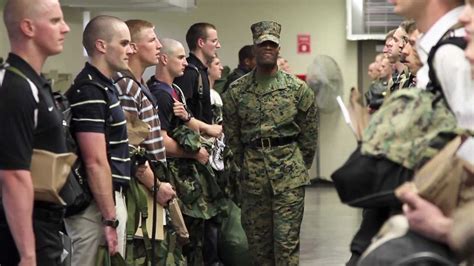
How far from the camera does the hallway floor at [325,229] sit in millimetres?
9258

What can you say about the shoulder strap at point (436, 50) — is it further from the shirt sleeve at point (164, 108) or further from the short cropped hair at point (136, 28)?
the shirt sleeve at point (164, 108)

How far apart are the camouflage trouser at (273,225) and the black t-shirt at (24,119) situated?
3.63m

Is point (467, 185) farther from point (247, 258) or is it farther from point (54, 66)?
point (54, 66)

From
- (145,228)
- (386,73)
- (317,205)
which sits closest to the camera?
(145,228)

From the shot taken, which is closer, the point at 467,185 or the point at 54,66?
the point at 467,185

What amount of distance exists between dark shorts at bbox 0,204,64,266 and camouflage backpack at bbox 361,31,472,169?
70.9 inches

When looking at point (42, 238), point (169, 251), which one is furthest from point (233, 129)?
point (42, 238)

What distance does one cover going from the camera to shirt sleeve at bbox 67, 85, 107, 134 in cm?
490

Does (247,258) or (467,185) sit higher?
(467,185)

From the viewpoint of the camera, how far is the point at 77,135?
16.2ft

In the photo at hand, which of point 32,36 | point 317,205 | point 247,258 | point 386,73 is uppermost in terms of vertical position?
point 32,36

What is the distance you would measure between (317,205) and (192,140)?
6.84 meters

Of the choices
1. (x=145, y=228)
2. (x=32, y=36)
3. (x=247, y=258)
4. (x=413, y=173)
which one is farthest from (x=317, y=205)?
(x=413, y=173)

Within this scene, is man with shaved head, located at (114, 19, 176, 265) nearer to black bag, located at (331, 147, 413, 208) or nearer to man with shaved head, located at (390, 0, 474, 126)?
man with shaved head, located at (390, 0, 474, 126)
